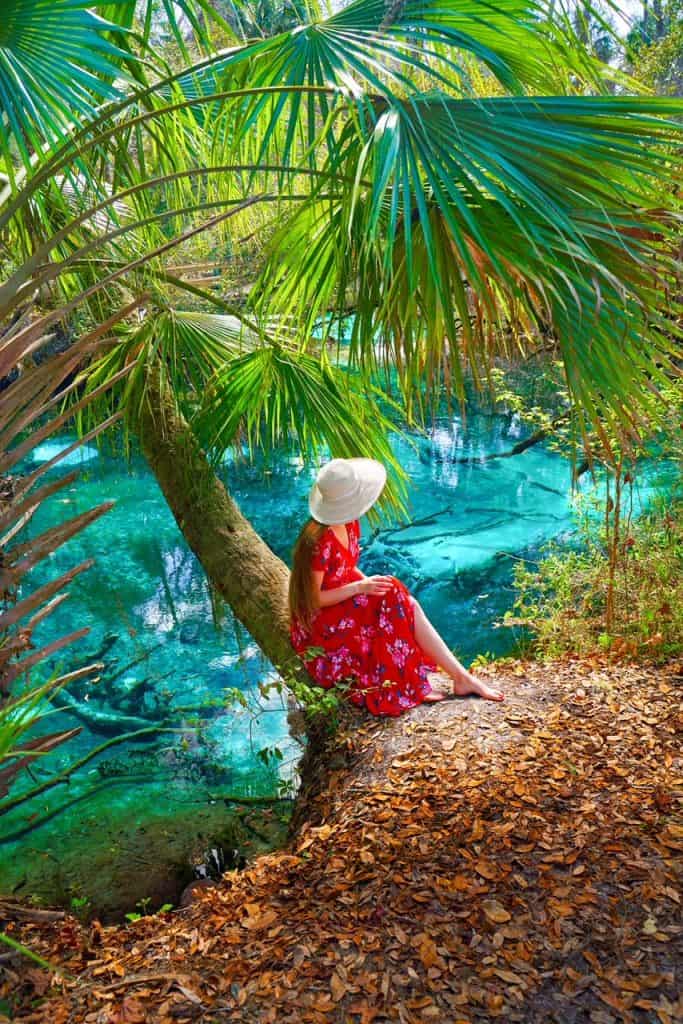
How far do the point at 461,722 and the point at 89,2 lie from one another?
2660mm

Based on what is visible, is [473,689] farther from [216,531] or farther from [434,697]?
[216,531]

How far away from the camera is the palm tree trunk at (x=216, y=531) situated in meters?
4.40

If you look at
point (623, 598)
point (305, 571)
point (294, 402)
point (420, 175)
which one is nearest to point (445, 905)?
point (305, 571)

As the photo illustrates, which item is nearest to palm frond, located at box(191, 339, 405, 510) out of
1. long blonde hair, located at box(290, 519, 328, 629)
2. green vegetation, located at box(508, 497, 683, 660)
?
long blonde hair, located at box(290, 519, 328, 629)

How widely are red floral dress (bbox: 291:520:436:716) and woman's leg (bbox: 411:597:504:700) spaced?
0.10ft

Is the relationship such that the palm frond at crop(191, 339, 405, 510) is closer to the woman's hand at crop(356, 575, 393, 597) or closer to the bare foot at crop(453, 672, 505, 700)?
the woman's hand at crop(356, 575, 393, 597)

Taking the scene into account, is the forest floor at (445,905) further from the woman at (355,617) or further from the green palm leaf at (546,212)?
the green palm leaf at (546,212)

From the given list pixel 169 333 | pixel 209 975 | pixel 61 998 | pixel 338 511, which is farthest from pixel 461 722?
pixel 169 333

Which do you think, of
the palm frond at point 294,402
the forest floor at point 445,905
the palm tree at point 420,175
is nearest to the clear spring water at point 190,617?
the palm frond at point 294,402

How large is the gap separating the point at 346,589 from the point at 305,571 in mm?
176

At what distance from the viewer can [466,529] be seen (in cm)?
952

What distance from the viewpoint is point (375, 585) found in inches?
132

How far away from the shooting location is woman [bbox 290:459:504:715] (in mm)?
3328

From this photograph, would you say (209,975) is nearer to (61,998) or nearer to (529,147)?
(61,998)
